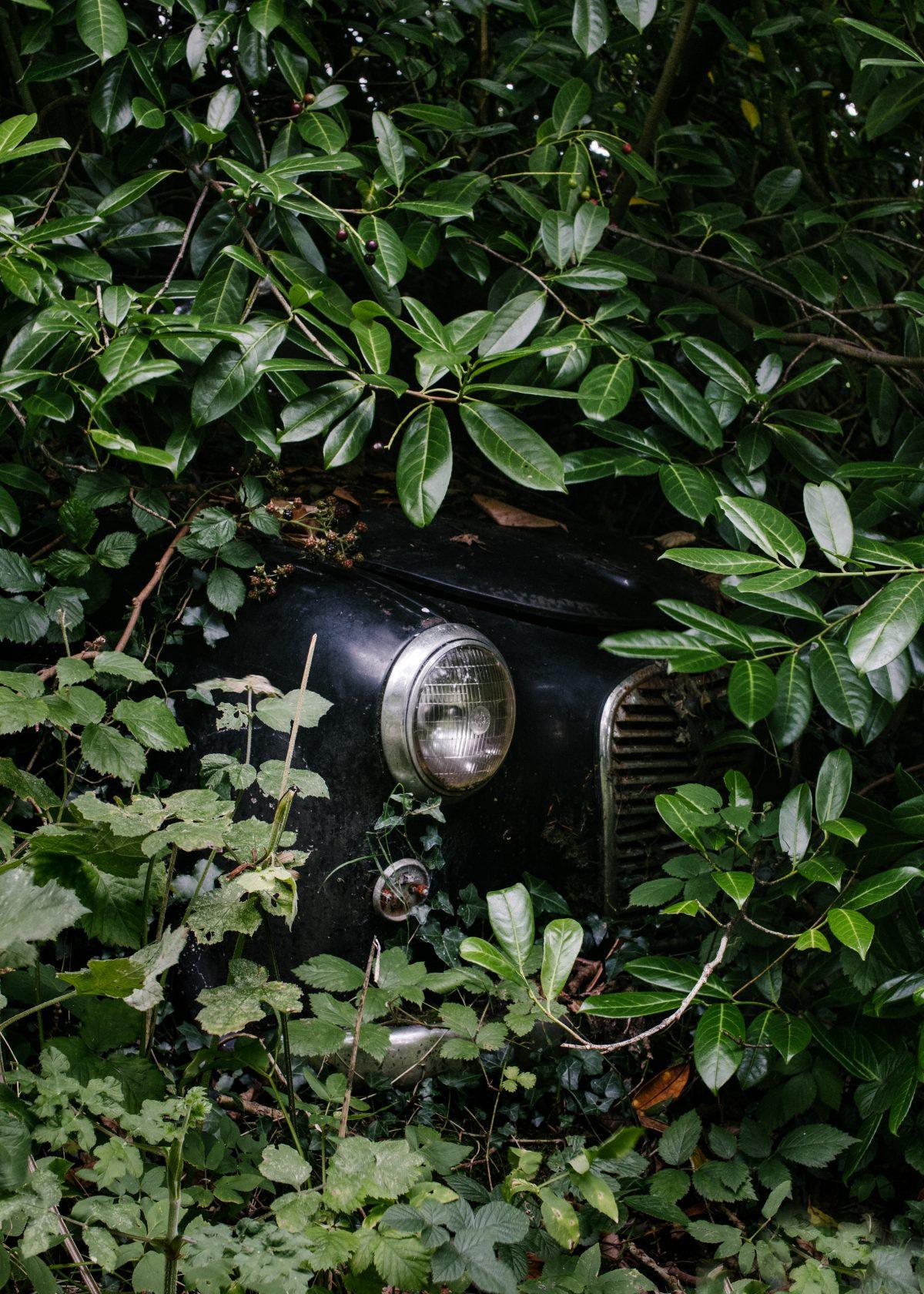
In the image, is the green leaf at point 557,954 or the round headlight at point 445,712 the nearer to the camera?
the green leaf at point 557,954

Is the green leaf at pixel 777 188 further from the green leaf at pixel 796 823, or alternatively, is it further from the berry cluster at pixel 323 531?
the green leaf at pixel 796 823

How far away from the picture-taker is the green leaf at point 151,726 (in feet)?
5.11

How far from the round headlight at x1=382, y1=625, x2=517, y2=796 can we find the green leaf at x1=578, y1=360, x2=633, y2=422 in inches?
17.2

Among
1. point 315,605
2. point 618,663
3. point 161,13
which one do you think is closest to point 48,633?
point 315,605

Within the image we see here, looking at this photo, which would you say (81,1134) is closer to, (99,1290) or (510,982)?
(99,1290)

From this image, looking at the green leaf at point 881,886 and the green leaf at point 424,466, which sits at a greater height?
the green leaf at point 424,466

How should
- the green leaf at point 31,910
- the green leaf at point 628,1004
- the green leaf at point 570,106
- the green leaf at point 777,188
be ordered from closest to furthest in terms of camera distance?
the green leaf at point 31,910, the green leaf at point 628,1004, the green leaf at point 570,106, the green leaf at point 777,188

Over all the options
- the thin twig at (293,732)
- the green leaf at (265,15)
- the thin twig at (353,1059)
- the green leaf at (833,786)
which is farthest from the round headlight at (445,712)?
the green leaf at (265,15)

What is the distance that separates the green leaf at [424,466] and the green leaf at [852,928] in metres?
0.84

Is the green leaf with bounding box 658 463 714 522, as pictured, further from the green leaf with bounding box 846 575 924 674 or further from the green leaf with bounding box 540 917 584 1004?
the green leaf with bounding box 540 917 584 1004

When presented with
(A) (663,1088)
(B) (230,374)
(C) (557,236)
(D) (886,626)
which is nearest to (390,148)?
(C) (557,236)

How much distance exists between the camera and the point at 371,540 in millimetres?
2059

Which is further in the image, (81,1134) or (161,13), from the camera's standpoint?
(161,13)

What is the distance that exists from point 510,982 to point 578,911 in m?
0.45
